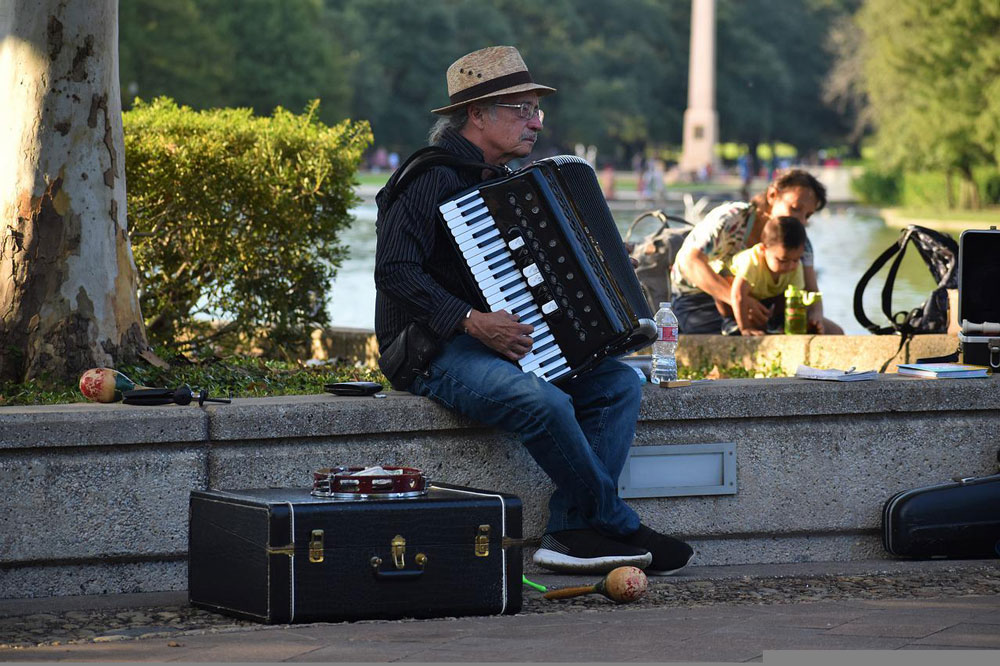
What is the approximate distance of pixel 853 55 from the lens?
207 feet

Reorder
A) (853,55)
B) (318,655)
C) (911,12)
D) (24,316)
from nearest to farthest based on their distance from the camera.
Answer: (318,655)
(24,316)
(911,12)
(853,55)

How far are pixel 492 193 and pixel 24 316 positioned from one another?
2194mm

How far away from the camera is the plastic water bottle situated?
611cm

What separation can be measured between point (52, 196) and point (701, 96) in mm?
70673

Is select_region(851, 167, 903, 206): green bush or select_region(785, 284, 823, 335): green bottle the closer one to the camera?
select_region(785, 284, 823, 335): green bottle

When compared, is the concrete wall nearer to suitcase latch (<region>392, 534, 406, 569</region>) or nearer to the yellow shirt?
suitcase latch (<region>392, 534, 406, 569</region>)

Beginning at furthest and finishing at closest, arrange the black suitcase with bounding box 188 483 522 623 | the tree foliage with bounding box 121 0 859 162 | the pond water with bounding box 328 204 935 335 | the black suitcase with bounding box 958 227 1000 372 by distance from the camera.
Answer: the tree foliage with bounding box 121 0 859 162 < the pond water with bounding box 328 204 935 335 < the black suitcase with bounding box 958 227 1000 372 < the black suitcase with bounding box 188 483 522 623

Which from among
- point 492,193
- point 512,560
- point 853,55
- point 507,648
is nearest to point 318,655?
point 507,648

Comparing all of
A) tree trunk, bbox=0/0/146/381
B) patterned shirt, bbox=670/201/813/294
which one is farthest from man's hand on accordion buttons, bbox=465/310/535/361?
patterned shirt, bbox=670/201/813/294

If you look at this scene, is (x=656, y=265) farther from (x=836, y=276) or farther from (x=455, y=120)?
(x=836, y=276)

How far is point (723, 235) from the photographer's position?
31.1 feet

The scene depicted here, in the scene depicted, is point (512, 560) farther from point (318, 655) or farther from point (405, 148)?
point (405, 148)

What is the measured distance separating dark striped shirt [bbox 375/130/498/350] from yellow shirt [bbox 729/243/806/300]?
3.78 meters

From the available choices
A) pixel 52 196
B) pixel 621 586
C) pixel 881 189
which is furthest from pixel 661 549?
pixel 881 189
